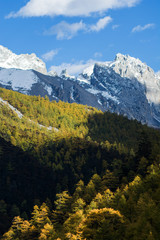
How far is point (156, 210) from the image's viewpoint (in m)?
38.6

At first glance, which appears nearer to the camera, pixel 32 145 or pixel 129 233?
pixel 129 233

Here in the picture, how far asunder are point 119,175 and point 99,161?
78.7 m

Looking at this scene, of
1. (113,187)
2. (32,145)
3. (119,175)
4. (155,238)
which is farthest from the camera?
(32,145)

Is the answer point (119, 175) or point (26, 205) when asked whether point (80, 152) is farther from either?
point (119, 175)

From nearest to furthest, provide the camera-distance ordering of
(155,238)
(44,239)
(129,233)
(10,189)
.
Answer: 1. (155,238)
2. (129,233)
3. (44,239)
4. (10,189)

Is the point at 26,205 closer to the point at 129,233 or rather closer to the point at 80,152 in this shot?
the point at 80,152

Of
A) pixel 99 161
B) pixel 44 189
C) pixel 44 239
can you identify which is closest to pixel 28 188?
pixel 44 189

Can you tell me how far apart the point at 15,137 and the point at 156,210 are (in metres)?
139

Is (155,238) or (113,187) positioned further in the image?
(113,187)

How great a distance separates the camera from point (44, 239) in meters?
47.6

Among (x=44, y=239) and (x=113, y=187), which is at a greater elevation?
(x=113, y=187)

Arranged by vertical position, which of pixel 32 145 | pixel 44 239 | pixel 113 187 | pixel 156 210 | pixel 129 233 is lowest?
pixel 44 239

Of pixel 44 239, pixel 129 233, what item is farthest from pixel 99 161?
pixel 129 233

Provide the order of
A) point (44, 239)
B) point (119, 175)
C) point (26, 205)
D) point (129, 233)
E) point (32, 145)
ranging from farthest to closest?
point (32, 145)
point (26, 205)
point (119, 175)
point (44, 239)
point (129, 233)
